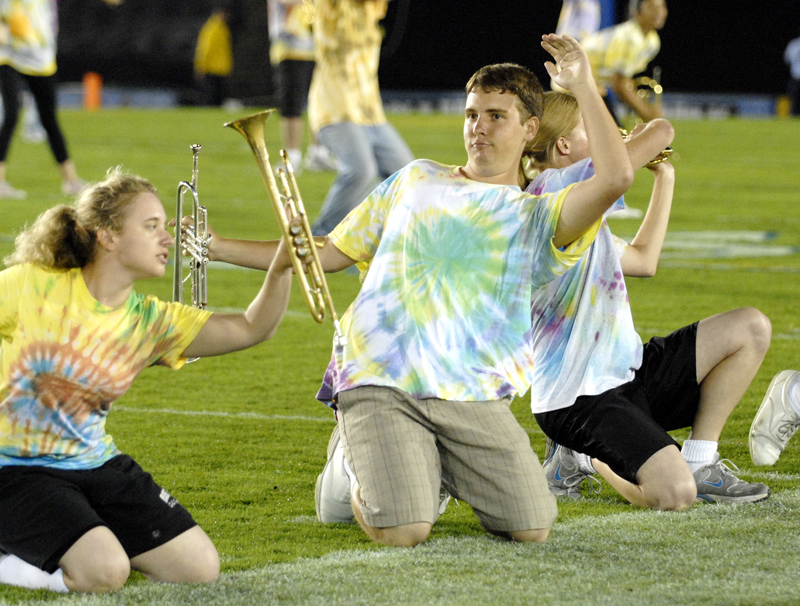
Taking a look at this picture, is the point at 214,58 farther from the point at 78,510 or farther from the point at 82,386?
the point at 78,510

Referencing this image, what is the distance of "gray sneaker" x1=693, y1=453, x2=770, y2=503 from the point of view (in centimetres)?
364

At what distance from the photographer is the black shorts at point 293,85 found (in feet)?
42.6

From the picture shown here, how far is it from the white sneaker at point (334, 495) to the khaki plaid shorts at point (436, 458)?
85mm

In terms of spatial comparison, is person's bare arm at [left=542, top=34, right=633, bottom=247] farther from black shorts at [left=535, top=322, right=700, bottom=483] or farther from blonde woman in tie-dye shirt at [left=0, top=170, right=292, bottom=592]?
blonde woman in tie-dye shirt at [left=0, top=170, right=292, bottom=592]

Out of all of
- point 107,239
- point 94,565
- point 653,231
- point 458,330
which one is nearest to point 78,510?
point 94,565

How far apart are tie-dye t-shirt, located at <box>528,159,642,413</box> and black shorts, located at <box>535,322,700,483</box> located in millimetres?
43

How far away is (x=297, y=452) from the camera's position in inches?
Result: 169

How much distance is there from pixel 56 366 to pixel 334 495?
0.83m

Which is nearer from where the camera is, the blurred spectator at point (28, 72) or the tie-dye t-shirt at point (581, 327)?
the tie-dye t-shirt at point (581, 327)

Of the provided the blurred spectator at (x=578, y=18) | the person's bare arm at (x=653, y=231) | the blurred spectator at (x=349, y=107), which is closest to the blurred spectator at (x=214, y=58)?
the blurred spectator at (x=578, y=18)

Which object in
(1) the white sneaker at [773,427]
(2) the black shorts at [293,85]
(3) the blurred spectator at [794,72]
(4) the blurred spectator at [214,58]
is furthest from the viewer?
(4) the blurred spectator at [214,58]

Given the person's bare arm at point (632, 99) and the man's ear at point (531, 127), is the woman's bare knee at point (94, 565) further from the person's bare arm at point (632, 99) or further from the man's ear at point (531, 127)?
the person's bare arm at point (632, 99)

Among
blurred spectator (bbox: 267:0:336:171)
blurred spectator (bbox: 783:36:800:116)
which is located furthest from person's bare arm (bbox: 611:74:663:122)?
blurred spectator (bbox: 783:36:800:116)

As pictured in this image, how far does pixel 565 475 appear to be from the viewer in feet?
12.7
